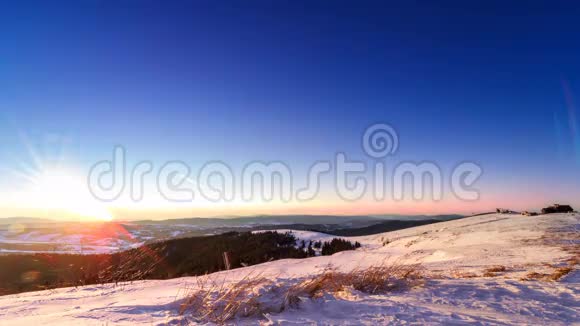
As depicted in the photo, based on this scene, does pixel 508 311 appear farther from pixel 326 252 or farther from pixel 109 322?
pixel 326 252

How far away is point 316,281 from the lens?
3.60 metres

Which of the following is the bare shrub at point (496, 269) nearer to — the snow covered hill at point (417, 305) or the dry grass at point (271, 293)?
the snow covered hill at point (417, 305)

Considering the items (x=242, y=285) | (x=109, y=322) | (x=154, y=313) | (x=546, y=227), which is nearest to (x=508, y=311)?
(x=242, y=285)

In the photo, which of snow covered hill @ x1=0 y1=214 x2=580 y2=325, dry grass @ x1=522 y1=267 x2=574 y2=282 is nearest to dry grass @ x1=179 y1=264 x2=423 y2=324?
snow covered hill @ x1=0 y1=214 x2=580 y2=325

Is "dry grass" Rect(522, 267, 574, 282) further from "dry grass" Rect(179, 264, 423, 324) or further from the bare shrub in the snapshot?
"dry grass" Rect(179, 264, 423, 324)

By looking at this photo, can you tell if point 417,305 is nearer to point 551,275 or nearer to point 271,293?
point 271,293

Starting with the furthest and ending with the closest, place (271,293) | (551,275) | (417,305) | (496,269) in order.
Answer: (496,269), (551,275), (271,293), (417,305)

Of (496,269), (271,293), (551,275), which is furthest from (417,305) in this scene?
(496,269)

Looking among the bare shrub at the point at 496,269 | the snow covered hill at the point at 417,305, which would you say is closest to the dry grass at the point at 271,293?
the snow covered hill at the point at 417,305

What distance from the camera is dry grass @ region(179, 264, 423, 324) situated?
9.20 ft

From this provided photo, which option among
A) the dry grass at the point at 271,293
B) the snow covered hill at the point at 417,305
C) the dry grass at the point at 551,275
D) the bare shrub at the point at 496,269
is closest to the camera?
the snow covered hill at the point at 417,305

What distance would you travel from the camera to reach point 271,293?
3.27m

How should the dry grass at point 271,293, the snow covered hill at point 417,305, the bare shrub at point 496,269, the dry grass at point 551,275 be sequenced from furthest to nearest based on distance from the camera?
the bare shrub at point 496,269, the dry grass at point 551,275, the dry grass at point 271,293, the snow covered hill at point 417,305

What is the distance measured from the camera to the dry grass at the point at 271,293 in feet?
9.20
